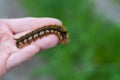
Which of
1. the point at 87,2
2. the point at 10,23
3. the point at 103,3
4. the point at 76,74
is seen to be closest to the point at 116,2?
the point at 103,3

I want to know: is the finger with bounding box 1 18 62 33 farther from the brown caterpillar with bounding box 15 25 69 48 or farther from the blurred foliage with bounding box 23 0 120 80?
the blurred foliage with bounding box 23 0 120 80

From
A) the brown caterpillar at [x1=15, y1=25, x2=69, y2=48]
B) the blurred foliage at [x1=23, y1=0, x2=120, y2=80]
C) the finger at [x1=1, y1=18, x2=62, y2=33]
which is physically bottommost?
the blurred foliage at [x1=23, y1=0, x2=120, y2=80]

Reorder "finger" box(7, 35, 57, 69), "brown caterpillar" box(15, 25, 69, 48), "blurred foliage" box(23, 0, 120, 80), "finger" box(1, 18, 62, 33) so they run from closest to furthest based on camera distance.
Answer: "finger" box(7, 35, 57, 69), "brown caterpillar" box(15, 25, 69, 48), "finger" box(1, 18, 62, 33), "blurred foliage" box(23, 0, 120, 80)

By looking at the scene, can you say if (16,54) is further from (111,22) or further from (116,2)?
(116,2)

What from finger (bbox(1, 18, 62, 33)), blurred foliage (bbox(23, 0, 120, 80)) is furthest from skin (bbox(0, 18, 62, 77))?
blurred foliage (bbox(23, 0, 120, 80))

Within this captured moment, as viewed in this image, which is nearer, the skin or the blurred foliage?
the skin

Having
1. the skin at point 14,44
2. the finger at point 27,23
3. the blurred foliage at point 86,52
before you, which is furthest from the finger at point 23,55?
the blurred foliage at point 86,52

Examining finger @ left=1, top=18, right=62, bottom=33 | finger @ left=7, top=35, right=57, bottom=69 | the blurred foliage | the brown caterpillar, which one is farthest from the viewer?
the blurred foliage

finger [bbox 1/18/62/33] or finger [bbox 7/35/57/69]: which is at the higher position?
finger [bbox 1/18/62/33]
